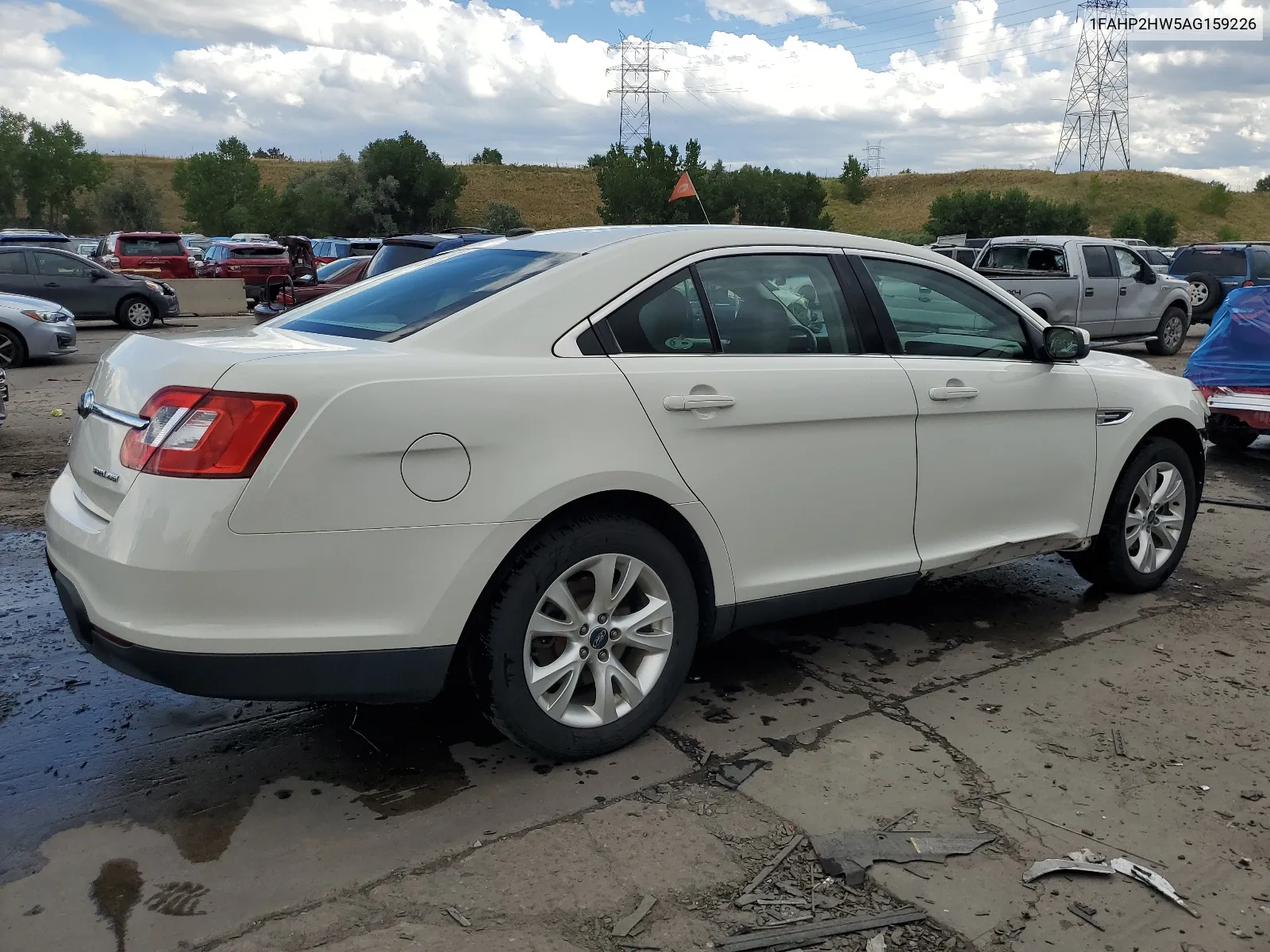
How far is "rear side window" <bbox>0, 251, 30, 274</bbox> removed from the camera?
18.7m

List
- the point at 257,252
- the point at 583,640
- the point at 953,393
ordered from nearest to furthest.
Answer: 1. the point at 583,640
2. the point at 953,393
3. the point at 257,252

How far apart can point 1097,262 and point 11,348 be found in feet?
50.9

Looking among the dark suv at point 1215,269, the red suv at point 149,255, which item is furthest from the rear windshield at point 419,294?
the red suv at point 149,255

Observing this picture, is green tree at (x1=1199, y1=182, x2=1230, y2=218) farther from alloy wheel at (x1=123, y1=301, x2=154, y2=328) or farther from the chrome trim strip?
the chrome trim strip

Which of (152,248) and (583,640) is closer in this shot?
(583,640)

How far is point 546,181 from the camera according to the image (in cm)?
→ 10331

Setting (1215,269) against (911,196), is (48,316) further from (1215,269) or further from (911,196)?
(911,196)

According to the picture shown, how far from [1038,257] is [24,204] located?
283ft

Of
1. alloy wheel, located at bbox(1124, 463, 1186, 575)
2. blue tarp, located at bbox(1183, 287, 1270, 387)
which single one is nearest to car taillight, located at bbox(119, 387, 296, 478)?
alloy wheel, located at bbox(1124, 463, 1186, 575)

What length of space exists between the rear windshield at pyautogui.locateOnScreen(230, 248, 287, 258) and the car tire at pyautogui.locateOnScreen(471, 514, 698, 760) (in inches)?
1066

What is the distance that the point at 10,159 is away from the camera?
7406 centimetres

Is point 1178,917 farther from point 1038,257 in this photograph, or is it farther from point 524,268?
point 1038,257

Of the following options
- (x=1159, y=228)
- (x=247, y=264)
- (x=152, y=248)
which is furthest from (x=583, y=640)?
(x=1159, y=228)

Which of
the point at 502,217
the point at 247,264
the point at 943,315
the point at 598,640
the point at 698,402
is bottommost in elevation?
the point at 598,640
